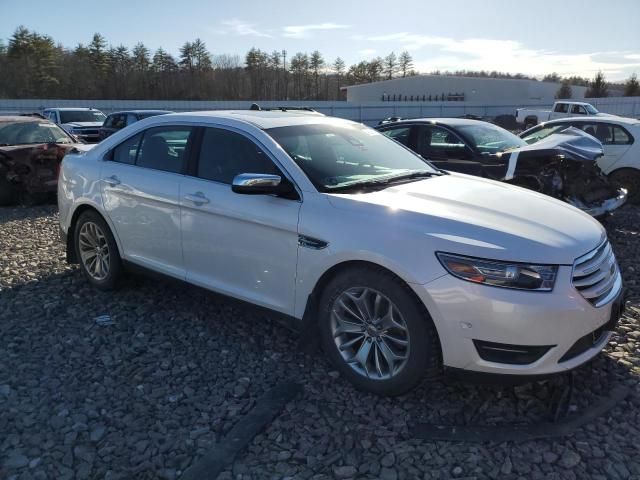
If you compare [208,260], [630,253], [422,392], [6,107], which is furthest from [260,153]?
[6,107]

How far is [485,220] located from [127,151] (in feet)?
10.8

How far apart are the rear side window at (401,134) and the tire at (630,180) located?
3.97m

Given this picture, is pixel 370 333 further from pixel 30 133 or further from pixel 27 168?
pixel 30 133

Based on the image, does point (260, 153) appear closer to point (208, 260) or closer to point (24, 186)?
point (208, 260)

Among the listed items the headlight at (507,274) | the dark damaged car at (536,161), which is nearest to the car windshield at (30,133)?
the dark damaged car at (536,161)

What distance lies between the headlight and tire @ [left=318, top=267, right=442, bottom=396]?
1.15 feet

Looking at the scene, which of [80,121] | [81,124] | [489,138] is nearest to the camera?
[489,138]

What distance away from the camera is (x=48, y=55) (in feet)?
227

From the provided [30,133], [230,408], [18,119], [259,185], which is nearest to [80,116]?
[18,119]

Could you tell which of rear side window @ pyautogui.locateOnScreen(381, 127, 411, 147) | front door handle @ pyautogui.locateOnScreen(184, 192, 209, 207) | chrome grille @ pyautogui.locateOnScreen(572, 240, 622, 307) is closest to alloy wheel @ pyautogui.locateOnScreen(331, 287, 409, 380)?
chrome grille @ pyautogui.locateOnScreen(572, 240, 622, 307)

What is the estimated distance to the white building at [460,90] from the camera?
66.6m

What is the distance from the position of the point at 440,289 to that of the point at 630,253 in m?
4.70

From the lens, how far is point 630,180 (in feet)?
31.1

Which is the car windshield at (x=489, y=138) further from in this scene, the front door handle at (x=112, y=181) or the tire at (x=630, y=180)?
the front door handle at (x=112, y=181)
